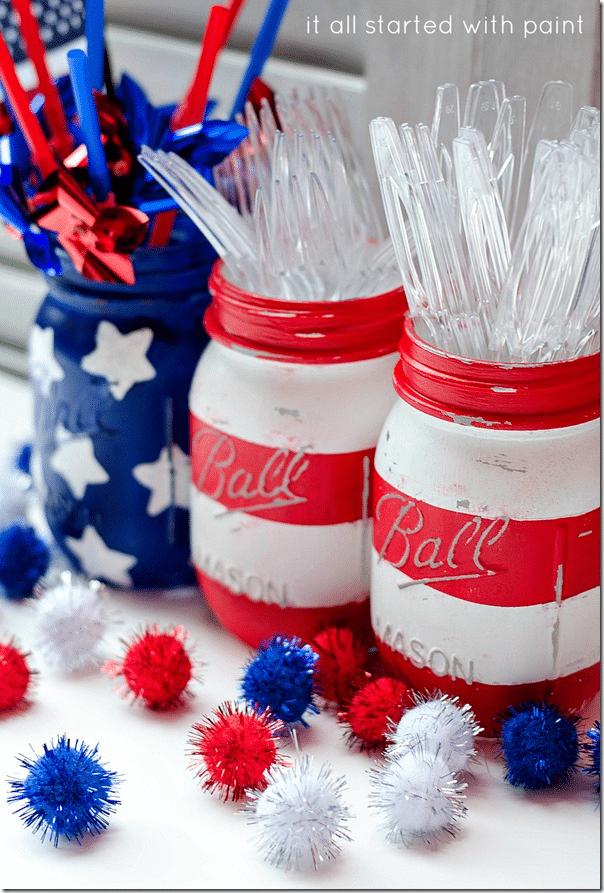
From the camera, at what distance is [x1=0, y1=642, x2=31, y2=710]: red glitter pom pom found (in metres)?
0.58

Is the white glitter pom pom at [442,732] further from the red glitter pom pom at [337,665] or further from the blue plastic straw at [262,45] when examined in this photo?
the blue plastic straw at [262,45]

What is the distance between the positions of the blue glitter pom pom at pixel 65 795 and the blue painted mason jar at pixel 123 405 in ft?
0.63

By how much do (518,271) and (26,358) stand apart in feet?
1.92

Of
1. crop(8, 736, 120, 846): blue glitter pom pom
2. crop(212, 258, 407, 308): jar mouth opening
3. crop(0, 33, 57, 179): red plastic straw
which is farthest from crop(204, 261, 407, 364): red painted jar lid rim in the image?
crop(8, 736, 120, 846): blue glitter pom pom

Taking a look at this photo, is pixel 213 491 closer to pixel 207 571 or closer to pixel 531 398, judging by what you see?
pixel 207 571

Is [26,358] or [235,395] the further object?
[26,358]

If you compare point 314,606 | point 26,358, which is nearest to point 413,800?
point 314,606

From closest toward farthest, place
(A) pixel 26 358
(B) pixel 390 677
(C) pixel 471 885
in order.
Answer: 1. (C) pixel 471 885
2. (B) pixel 390 677
3. (A) pixel 26 358

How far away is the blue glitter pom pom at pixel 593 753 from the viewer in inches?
20.7

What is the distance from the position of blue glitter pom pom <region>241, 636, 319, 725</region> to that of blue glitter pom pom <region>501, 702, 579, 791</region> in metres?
0.10

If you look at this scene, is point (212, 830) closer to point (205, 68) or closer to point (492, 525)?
point (492, 525)

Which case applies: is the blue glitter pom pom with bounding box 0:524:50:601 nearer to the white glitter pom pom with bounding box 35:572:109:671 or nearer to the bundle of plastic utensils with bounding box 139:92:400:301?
the white glitter pom pom with bounding box 35:572:109:671

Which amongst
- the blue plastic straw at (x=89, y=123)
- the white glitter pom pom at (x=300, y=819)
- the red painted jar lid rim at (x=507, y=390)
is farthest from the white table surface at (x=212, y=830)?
the blue plastic straw at (x=89, y=123)

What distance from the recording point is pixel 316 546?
60 centimetres
